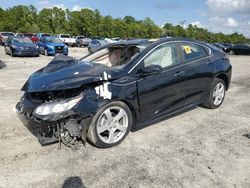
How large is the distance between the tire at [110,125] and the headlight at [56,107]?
0.40 meters

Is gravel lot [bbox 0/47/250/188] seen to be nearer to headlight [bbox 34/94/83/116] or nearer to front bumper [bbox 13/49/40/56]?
headlight [bbox 34/94/83/116]

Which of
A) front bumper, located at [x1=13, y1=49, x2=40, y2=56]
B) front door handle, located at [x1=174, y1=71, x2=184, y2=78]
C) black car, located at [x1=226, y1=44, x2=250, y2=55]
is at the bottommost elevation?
black car, located at [x1=226, y1=44, x2=250, y2=55]

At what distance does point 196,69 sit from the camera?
5.87m

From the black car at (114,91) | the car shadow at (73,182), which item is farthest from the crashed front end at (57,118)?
the car shadow at (73,182)

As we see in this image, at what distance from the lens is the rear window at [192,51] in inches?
229

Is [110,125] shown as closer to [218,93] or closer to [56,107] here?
[56,107]

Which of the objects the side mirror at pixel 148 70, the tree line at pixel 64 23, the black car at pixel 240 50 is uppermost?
the tree line at pixel 64 23

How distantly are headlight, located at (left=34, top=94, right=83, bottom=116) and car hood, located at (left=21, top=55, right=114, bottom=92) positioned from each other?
198 millimetres

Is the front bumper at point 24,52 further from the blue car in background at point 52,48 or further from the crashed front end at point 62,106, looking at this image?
the crashed front end at point 62,106

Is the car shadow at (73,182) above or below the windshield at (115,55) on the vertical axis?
below

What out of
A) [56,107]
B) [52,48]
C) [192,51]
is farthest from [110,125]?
[52,48]

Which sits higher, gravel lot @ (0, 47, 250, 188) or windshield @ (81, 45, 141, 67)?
windshield @ (81, 45, 141, 67)

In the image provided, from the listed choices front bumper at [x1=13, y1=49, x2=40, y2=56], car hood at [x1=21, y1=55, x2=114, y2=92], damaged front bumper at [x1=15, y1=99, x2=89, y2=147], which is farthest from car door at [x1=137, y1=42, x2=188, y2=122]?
front bumper at [x1=13, y1=49, x2=40, y2=56]

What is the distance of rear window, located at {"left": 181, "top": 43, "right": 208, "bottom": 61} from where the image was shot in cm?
582
